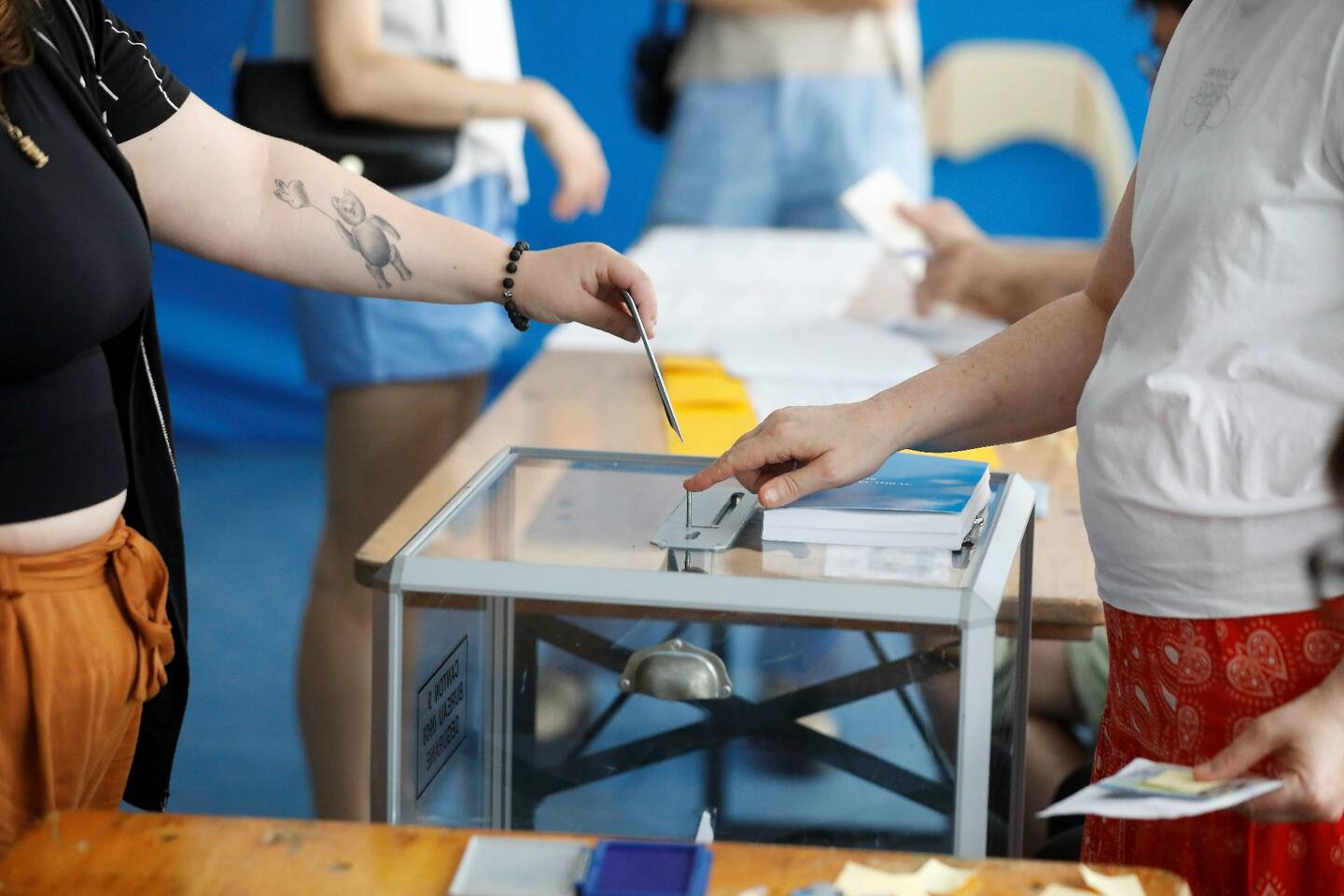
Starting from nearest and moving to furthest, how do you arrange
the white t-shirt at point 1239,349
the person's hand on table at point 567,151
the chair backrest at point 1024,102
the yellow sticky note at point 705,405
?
the white t-shirt at point 1239,349
the yellow sticky note at point 705,405
the person's hand on table at point 567,151
the chair backrest at point 1024,102

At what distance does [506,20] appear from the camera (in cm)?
232

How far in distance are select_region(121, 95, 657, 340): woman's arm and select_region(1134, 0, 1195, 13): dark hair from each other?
2.87 ft

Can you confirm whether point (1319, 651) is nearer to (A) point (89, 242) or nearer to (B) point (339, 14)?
(A) point (89, 242)

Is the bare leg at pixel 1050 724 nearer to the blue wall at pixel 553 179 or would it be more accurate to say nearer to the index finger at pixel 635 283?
the index finger at pixel 635 283

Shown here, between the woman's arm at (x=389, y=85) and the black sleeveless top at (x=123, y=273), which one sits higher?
the woman's arm at (x=389, y=85)

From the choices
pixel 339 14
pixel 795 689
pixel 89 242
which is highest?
pixel 339 14

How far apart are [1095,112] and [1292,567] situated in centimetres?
400

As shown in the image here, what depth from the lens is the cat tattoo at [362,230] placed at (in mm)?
1313

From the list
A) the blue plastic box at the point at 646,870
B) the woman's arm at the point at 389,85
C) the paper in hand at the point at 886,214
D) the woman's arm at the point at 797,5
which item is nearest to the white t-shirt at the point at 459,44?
the woman's arm at the point at 389,85

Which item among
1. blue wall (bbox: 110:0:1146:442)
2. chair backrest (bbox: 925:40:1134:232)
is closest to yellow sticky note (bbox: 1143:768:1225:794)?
blue wall (bbox: 110:0:1146:442)

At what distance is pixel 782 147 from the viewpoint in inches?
113

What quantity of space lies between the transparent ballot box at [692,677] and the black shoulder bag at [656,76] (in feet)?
6.78

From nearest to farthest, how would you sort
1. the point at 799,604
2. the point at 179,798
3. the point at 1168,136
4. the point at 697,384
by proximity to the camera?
the point at 799,604
the point at 1168,136
the point at 697,384
the point at 179,798

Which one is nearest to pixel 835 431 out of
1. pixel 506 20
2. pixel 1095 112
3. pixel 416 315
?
pixel 416 315
